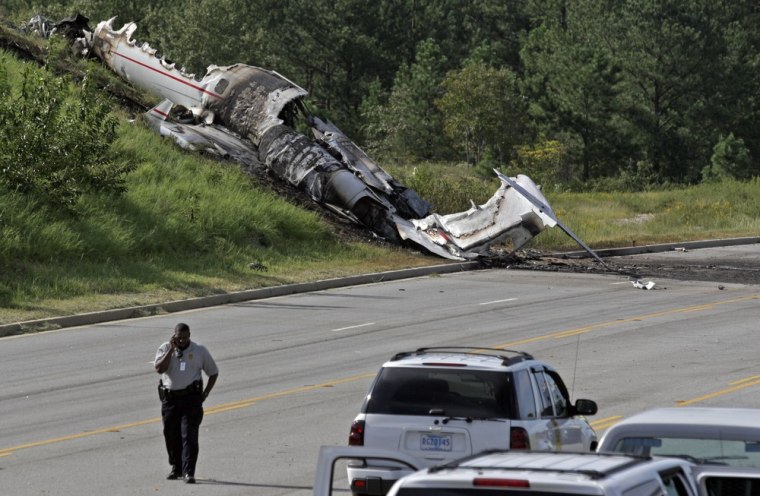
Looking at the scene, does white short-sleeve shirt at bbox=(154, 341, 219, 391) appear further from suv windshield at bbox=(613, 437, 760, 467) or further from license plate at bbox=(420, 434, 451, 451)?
suv windshield at bbox=(613, 437, 760, 467)

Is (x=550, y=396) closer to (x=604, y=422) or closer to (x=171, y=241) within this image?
(x=604, y=422)

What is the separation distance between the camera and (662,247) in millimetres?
40781

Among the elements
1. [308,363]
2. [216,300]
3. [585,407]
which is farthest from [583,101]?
[585,407]

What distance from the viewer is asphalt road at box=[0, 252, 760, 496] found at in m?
13.3

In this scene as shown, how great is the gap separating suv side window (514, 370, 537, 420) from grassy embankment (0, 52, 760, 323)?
1542 centimetres

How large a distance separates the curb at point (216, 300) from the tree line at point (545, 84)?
3084 centimetres

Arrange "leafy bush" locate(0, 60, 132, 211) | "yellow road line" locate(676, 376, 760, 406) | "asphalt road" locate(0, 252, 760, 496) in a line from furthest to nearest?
"leafy bush" locate(0, 60, 132, 211) < "yellow road line" locate(676, 376, 760, 406) < "asphalt road" locate(0, 252, 760, 496)

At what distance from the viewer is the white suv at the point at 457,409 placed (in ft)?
33.6

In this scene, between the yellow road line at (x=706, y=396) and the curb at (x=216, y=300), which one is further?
the curb at (x=216, y=300)

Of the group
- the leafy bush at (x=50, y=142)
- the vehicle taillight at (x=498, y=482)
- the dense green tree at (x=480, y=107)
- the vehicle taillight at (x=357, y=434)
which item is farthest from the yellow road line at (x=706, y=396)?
the dense green tree at (x=480, y=107)

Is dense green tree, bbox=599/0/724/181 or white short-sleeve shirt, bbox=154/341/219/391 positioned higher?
dense green tree, bbox=599/0/724/181

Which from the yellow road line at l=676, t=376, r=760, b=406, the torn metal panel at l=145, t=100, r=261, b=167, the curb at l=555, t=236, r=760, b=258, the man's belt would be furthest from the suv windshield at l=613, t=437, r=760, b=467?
the torn metal panel at l=145, t=100, r=261, b=167

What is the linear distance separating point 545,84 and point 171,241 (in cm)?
4510

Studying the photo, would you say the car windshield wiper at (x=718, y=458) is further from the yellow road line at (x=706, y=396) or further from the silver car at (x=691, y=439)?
the yellow road line at (x=706, y=396)
